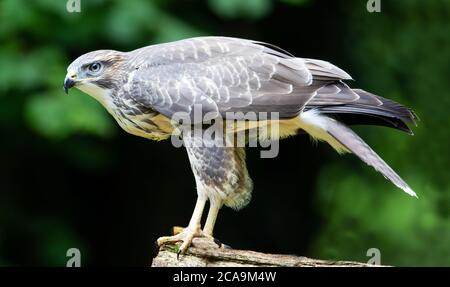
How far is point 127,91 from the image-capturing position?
193 inches

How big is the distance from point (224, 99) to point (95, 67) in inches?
33.4

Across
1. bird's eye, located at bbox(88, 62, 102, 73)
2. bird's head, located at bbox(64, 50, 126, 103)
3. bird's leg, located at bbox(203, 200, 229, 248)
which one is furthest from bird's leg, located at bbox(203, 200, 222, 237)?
bird's eye, located at bbox(88, 62, 102, 73)

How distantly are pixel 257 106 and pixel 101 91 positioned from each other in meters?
1.01

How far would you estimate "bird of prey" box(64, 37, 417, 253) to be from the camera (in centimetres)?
470

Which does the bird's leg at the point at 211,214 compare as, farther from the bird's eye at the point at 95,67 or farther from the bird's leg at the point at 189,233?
the bird's eye at the point at 95,67

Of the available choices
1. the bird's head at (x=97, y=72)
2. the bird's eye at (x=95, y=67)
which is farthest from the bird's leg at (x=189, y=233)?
the bird's eye at (x=95, y=67)

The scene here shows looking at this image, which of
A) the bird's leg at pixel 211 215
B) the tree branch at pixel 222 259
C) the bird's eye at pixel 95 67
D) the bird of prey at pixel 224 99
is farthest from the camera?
the bird's eye at pixel 95 67

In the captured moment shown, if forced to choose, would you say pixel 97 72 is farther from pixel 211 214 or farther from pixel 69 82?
pixel 211 214

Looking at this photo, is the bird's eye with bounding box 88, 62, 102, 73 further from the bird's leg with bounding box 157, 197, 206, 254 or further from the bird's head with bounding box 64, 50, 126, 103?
the bird's leg with bounding box 157, 197, 206, 254

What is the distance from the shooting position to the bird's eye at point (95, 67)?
16.3 ft

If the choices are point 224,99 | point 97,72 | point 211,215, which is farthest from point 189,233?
point 97,72

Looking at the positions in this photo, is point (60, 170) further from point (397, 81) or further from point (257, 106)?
point (257, 106)

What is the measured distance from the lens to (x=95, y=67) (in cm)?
499

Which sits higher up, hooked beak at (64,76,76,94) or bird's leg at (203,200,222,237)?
hooked beak at (64,76,76,94)
